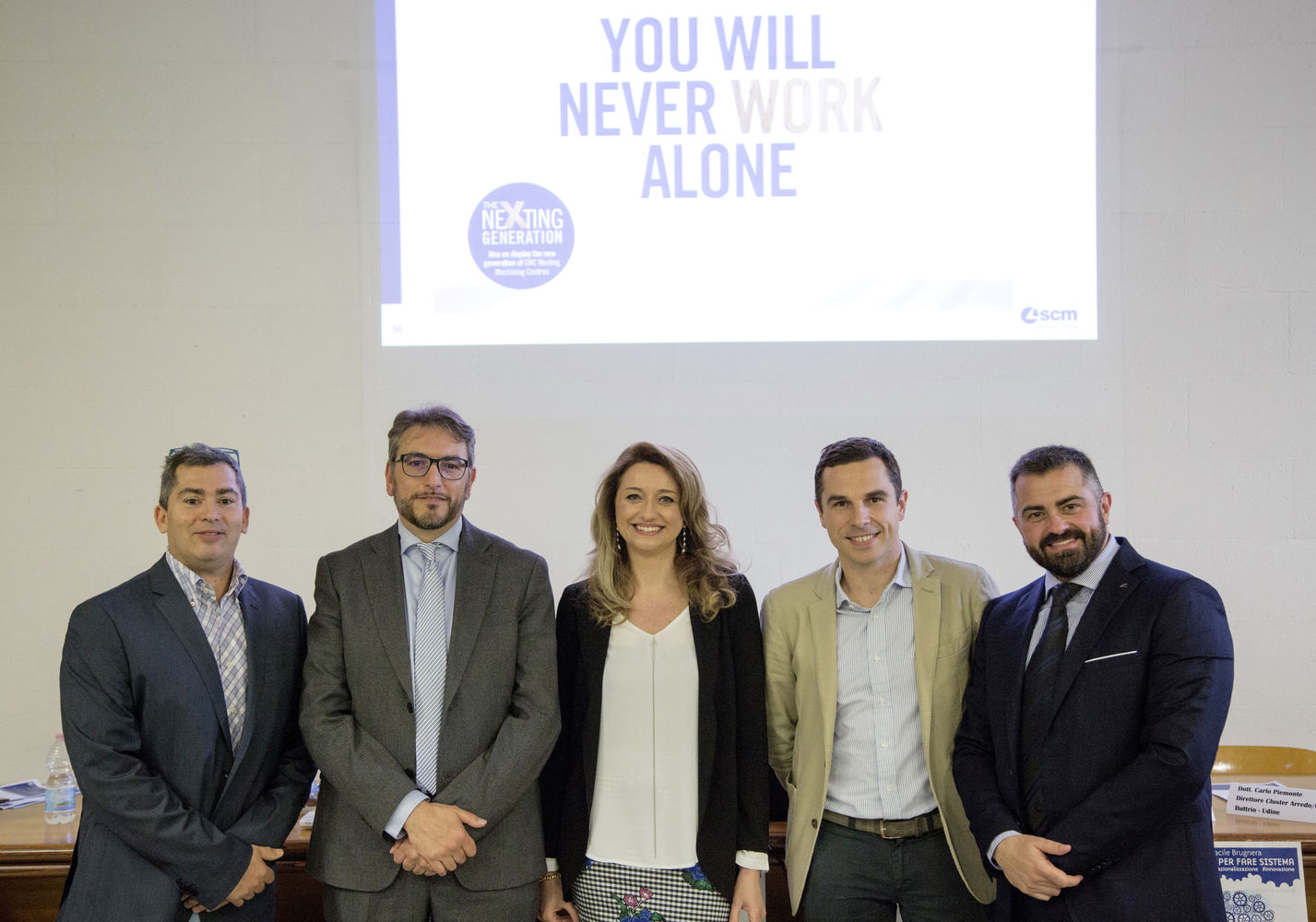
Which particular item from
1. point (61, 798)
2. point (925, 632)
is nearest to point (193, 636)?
point (61, 798)

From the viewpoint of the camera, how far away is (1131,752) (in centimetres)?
192

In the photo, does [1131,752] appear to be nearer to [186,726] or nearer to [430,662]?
[430,662]

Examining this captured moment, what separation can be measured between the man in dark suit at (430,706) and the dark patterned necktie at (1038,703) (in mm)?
999

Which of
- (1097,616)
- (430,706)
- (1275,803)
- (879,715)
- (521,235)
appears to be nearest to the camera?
(1097,616)

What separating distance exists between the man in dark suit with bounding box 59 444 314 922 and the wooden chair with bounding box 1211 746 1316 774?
9.48ft

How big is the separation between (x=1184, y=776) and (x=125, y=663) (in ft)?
7.04

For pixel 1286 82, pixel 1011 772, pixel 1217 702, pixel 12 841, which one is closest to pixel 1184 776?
pixel 1217 702

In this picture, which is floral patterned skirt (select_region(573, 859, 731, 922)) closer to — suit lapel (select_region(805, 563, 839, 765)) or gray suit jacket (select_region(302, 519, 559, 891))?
gray suit jacket (select_region(302, 519, 559, 891))

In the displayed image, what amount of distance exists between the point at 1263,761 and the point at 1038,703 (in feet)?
5.82

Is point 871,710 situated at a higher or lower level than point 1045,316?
lower

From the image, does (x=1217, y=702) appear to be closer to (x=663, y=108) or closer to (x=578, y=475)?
(x=578, y=475)

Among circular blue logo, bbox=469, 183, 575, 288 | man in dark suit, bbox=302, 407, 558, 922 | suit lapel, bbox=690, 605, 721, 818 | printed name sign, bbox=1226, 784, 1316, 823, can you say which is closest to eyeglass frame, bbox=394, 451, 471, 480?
man in dark suit, bbox=302, 407, 558, 922

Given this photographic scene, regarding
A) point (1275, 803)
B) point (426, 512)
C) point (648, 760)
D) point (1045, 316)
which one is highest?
point (1045, 316)

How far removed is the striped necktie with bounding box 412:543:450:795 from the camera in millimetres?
2070
